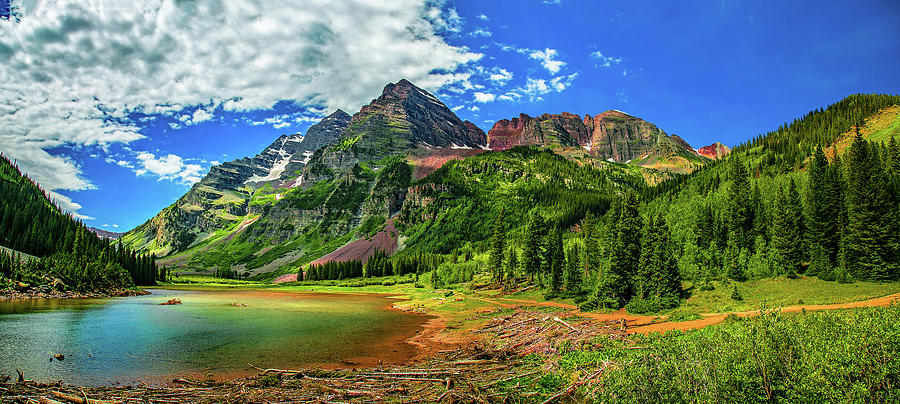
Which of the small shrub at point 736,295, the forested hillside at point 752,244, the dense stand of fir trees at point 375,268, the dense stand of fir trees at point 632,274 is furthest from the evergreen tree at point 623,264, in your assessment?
the dense stand of fir trees at point 375,268

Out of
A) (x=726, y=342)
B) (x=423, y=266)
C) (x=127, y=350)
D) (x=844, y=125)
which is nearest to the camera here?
(x=726, y=342)

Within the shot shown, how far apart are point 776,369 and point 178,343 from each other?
140 feet

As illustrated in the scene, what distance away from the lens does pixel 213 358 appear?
1160 inches

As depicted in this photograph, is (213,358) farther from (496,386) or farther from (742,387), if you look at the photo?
(742,387)

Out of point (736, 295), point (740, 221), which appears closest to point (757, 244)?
point (740, 221)

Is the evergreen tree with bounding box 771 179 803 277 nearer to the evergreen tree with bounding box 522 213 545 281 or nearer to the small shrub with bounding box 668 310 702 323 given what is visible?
the small shrub with bounding box 668 310 702 323

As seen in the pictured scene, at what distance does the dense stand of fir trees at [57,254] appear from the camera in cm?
8662

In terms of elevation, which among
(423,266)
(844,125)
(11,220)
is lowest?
(423,266)

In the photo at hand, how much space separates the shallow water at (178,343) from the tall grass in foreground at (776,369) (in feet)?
68.7

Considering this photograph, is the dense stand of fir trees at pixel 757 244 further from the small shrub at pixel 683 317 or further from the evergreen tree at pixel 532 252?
the small shrub at pixel 683 317

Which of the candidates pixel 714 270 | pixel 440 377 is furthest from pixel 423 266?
pixel 440 377

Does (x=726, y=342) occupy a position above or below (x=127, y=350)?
above

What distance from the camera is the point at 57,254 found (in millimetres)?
113938

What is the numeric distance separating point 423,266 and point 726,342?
6273 inches
